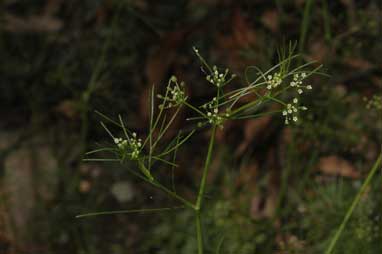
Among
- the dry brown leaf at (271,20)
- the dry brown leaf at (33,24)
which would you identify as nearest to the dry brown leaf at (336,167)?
the dry brown leaf at (271,20)

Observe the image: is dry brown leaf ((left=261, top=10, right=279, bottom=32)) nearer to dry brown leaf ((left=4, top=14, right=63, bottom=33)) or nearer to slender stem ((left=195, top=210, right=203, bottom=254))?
dry brown leaf ((left=4, top=14, right=63, bottom=33))

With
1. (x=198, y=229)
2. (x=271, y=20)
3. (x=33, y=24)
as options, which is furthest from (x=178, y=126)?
(x=198, y=229)

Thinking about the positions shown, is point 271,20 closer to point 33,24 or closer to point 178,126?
point 178,126

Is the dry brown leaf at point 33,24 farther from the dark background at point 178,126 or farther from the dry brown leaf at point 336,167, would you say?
the dry brown leaf at point 336,167

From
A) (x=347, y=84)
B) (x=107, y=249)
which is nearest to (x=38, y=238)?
(x=107, y=249)

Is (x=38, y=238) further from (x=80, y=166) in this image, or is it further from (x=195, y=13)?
(x=195, y=13)

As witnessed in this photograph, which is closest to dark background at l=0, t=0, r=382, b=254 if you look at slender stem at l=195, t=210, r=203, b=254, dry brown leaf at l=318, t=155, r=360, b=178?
dry brown leaf at l=318, t=155, r=360, b=178

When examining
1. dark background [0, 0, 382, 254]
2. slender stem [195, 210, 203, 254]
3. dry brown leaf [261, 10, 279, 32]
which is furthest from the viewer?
dry brown leaf [261, 10, 279, 32]
